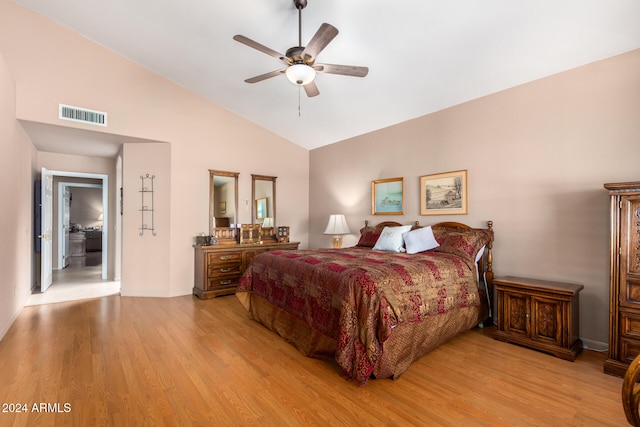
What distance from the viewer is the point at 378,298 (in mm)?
2260

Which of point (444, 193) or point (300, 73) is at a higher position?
point (300, 73)

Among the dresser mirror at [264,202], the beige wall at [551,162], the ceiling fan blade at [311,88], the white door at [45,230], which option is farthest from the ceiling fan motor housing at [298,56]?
the white door at [45,230]

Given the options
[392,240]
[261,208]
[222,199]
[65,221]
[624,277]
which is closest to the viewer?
[624,277]

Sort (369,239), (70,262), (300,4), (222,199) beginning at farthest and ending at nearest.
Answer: (70,262), (222,199), (369,239), (300,4)

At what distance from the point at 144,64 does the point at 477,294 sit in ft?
17.7

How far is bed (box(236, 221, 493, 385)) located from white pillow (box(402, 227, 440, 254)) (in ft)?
0.04

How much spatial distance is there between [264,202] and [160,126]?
83.4 inches

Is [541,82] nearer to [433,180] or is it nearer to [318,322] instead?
[433,180]

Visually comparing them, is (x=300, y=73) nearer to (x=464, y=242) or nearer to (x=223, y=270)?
(x=464, y=242)

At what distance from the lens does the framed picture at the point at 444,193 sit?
389 centimetres

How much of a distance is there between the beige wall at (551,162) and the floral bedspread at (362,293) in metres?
0.78

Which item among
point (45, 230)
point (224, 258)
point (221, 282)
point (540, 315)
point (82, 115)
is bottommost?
point (221, 282)

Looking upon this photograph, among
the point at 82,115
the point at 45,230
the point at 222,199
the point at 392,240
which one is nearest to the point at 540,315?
the point at 392,240

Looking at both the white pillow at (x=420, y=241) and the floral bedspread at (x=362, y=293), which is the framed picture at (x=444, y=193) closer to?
the white pillow at (x=420, y=241)
